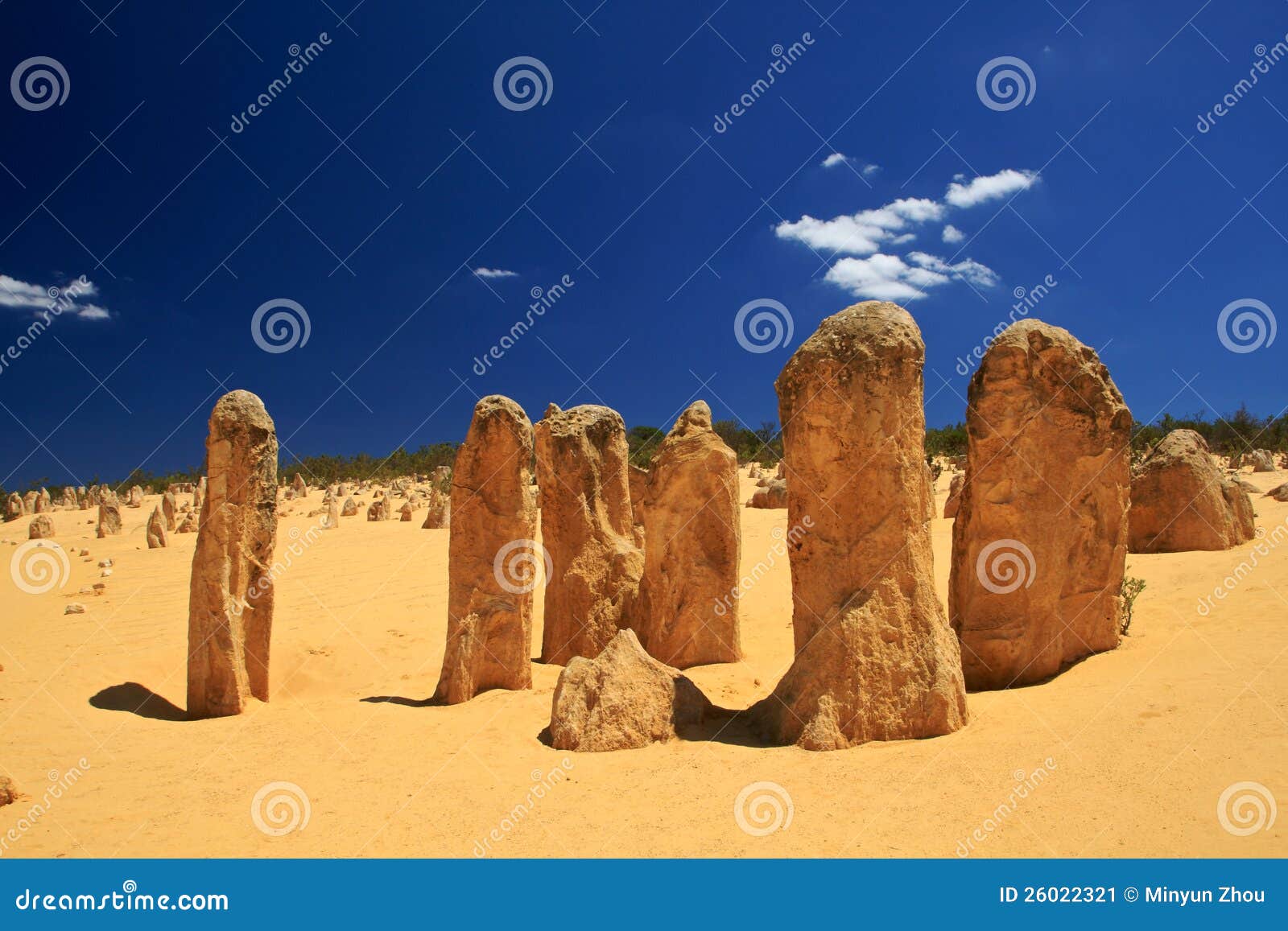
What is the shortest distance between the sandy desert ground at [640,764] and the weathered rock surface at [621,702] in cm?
20

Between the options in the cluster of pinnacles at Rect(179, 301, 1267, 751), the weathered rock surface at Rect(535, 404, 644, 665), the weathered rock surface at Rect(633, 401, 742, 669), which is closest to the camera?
the cluster of pinnacles at Rect(179, 301, 1267, 751)

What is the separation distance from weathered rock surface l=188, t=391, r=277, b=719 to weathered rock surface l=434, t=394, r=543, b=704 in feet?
5.75

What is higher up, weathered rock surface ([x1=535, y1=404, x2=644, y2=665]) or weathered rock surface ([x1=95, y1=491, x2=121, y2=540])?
weathered rock surface ([x1=95, y1=491, x2=121, y2=540])

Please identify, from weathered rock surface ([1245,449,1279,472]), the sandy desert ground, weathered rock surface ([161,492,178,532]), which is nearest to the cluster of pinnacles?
the sandy desert ground

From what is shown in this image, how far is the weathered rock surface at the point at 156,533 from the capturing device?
17.7m

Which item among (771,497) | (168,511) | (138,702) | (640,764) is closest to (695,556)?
(640,764)

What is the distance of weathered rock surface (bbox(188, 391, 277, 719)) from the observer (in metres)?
7.25

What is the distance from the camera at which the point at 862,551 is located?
19.0 ft

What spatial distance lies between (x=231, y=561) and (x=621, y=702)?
388cm

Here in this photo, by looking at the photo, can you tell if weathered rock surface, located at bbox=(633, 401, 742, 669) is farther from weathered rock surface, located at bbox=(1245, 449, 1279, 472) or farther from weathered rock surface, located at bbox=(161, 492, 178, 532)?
weathered rock surface, located at bbox=(1245, 449, 1279, 472)

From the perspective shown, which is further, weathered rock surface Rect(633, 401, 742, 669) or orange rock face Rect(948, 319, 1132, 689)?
weathered rock surface Rect(633, 401, 742, 669)

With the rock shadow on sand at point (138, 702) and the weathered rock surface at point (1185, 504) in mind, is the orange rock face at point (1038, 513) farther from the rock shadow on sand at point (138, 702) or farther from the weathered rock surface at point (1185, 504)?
the rock shadow on sand at point (138, 702)

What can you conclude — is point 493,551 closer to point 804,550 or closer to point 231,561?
point 231,561

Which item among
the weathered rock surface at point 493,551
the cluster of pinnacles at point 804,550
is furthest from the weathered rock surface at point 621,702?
the weathered rock surface at point 493,551
